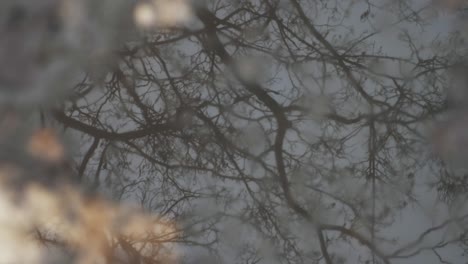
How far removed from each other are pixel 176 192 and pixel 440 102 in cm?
58

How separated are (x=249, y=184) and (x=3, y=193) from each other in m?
0.46

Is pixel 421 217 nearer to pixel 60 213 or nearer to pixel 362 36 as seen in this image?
pixel 362 36

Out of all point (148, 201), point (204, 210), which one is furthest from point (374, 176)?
point (148, 201)

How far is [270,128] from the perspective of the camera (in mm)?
1050

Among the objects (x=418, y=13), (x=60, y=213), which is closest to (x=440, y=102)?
(x=418, y=13)

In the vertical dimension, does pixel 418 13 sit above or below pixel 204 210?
above

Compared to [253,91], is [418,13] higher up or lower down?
higher up

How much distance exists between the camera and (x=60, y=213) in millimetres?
971

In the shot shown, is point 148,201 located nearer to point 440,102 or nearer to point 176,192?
point 176,192

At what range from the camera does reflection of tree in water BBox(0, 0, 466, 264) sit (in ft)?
3.34

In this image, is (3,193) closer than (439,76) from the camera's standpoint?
Yes

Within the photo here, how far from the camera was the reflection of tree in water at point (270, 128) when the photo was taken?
102cm

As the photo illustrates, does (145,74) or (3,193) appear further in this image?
(145,74)

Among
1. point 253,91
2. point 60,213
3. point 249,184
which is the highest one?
point 253,91
